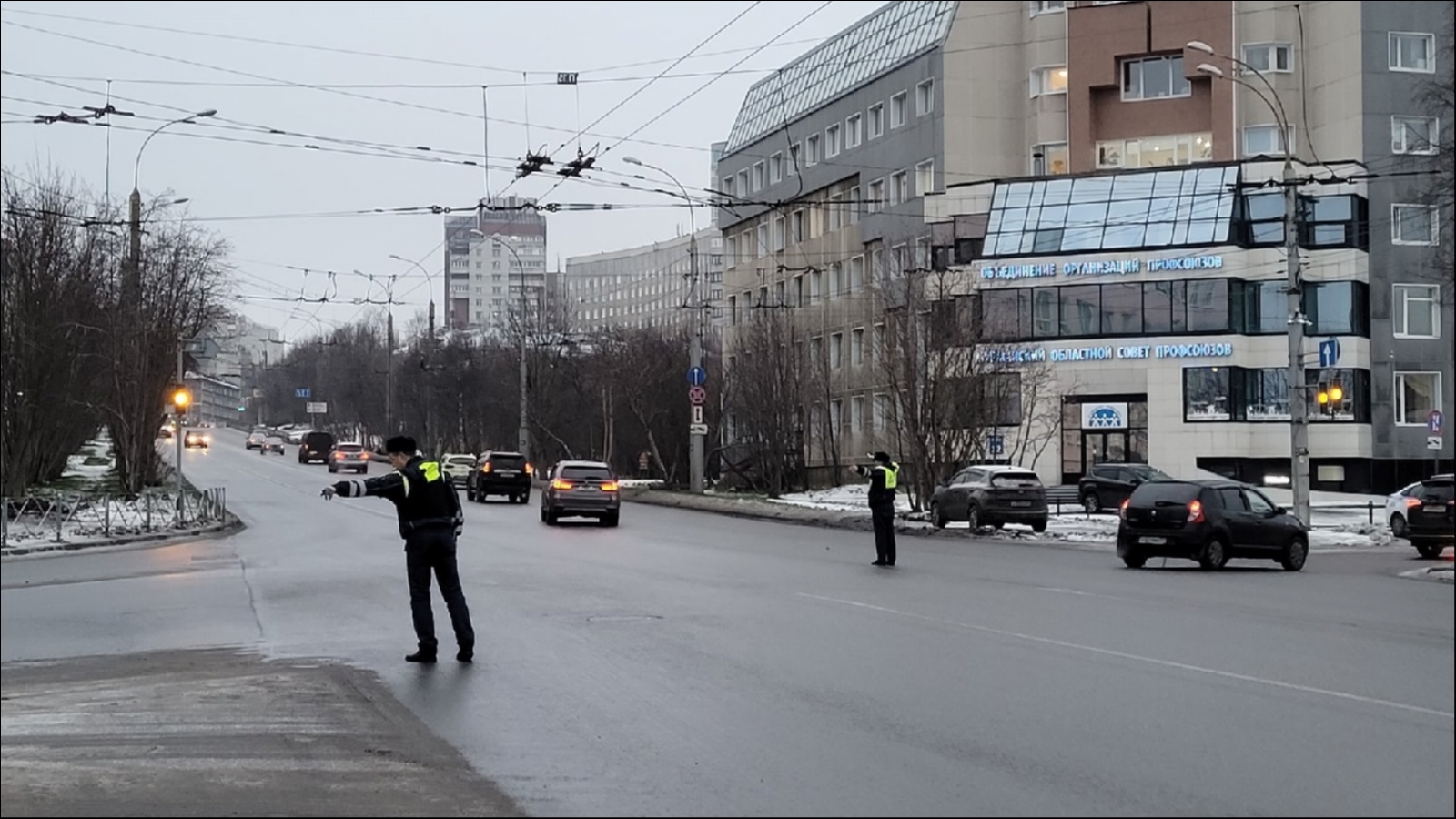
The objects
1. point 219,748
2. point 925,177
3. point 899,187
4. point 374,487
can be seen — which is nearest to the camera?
point 219,748

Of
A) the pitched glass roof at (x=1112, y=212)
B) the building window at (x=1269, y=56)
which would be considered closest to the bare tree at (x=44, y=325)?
the pitched glass roof at (x=1112, y=212)

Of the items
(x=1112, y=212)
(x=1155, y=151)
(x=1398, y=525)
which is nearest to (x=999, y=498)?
(x=1398, y=525)

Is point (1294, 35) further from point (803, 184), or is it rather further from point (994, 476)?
point (994, 476)

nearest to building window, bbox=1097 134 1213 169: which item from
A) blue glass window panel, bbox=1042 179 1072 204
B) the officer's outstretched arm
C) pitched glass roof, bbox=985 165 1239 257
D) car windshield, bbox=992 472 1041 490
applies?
pitched glass roof, bbox=985 165 1239 257

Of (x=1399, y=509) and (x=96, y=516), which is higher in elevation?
(x=96, y=516)

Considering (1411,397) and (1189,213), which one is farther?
(1411,397)

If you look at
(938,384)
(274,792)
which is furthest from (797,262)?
(274,792)

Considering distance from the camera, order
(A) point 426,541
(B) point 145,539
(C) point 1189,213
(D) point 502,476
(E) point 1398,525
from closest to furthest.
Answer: (A) point 426,541
(B) point 145,539
(E) point 1398,525
(D) point 502,476
(C) point 1189,213

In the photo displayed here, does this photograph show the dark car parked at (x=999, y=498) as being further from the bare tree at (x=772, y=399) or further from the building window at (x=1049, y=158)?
the building window at (x=1049, y=158)

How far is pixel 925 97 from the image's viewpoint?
70.0m

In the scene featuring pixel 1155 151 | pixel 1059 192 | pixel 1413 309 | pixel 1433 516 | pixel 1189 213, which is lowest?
pixel 1433 516

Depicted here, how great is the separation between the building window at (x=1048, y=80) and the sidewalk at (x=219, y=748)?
5899 cm

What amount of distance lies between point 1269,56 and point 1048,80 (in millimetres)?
8975

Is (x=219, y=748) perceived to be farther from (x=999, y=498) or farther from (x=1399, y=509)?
(x=1399, y=509)
